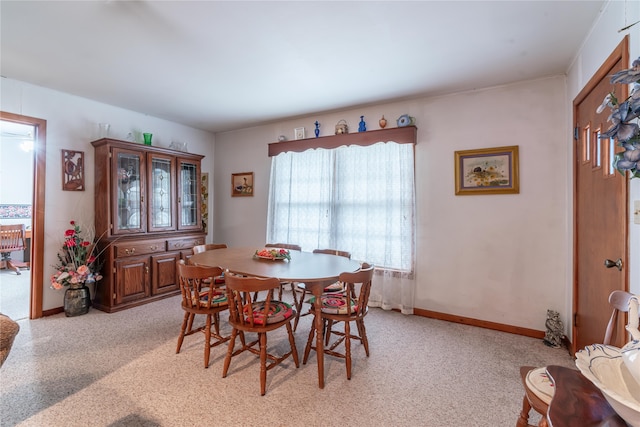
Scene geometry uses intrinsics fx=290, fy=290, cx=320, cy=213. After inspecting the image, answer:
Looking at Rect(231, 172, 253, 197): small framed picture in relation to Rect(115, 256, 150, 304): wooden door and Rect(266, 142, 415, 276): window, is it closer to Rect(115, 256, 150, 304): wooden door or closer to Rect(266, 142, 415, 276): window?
Rect(266, 142, 415, 276): window

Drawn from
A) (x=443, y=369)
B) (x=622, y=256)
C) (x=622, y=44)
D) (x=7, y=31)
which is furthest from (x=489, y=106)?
(x=7, y=31)

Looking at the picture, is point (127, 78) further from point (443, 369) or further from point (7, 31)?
point (443, 369)

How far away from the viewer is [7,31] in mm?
2145

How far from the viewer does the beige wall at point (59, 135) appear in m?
3.07

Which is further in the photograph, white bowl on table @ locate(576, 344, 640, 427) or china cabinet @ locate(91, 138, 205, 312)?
china cabinet @ locate(91, 138, 205, 312)

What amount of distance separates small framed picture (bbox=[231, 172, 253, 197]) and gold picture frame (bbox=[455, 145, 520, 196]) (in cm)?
303

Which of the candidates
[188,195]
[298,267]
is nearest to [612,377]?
[298,267]

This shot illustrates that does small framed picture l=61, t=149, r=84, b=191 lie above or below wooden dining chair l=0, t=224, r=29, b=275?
above

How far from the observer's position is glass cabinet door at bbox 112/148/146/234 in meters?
3.51

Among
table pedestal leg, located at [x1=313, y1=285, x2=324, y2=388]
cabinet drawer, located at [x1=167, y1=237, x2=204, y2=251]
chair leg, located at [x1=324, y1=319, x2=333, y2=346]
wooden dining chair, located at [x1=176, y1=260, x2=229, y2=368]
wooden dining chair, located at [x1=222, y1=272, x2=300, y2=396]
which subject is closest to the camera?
wooden dining chair, located at [x1=222, y1=272, x2=300, y2=396]

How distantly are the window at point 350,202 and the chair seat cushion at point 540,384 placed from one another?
2104mm

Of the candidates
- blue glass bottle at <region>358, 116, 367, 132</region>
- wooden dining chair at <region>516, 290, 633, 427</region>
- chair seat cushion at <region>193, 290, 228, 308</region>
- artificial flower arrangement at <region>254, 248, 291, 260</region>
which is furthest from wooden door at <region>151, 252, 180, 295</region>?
wooden dining chair at <region>516, 290, 633, 427</region>

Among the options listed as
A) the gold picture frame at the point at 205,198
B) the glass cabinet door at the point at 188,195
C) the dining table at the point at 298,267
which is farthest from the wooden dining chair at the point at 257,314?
the gold picture frame at the point at 205,198

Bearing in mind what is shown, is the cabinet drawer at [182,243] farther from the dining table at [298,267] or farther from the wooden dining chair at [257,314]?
the wooden dining chair at [257,314]
